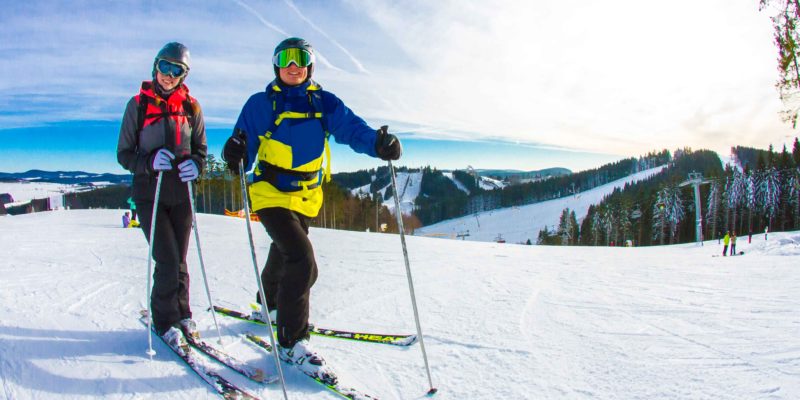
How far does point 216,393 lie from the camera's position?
2348 mm

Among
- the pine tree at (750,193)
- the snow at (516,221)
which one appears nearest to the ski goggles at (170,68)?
the pine tree at (750,193)

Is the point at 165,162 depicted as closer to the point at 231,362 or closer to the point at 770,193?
the point at 231,362

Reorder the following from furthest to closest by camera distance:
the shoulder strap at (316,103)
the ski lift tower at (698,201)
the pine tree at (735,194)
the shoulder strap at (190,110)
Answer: the pine tree at (735,194), the ski lift tower at (698,201), the shoulder strap at (190,110), the shoulder strap at (316,103)

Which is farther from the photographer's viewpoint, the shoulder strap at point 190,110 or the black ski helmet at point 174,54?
the shoulder strap at point 190,110

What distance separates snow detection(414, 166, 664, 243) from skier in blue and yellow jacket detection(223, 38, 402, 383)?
92.2m

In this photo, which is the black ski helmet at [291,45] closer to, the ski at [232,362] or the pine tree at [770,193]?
the ski at [232,362]

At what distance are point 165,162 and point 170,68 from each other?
0.70m

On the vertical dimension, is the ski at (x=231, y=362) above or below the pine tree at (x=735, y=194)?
below

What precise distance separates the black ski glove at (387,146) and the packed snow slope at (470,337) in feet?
4.67

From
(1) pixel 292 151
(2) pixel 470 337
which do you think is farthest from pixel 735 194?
(1) pixel 292 151

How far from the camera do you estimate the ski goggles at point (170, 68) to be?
9.58 ft

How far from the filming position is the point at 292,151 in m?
2.84

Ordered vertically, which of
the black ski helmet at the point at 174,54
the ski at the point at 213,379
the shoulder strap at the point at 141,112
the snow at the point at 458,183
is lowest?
the ski at the point at 213,379

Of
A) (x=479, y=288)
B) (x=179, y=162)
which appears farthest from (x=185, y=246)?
(x=479, y=288)
